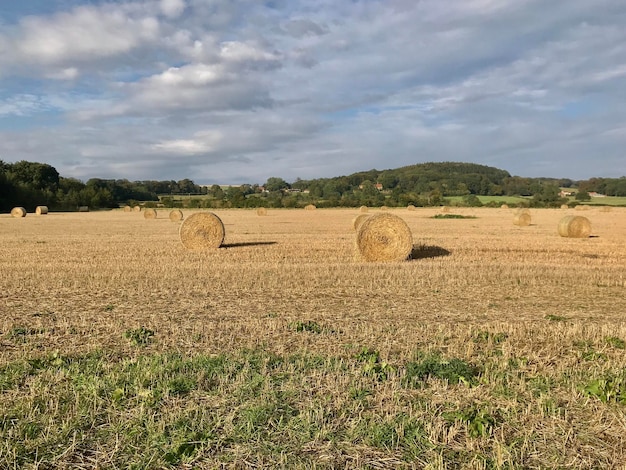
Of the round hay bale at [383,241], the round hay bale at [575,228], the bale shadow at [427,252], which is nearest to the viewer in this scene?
the round hay bale at [383,241]

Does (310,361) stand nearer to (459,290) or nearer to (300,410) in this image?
(300,410)

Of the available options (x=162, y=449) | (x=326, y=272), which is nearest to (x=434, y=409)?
(x=162, y=449)

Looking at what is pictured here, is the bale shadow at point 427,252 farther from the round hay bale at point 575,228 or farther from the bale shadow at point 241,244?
the round hay bale at point 575,228

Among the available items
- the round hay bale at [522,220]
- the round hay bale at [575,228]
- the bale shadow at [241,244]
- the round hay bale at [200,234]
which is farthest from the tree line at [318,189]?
the round hay bale at [200,234]

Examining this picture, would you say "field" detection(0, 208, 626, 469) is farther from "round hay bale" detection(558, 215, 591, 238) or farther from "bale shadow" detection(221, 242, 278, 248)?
"round hay bale" detection(558, 215, 591, 238)

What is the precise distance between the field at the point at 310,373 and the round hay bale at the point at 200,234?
7596mm

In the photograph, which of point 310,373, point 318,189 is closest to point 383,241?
point 310,373

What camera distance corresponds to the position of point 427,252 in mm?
19172

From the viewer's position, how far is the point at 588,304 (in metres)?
10.3

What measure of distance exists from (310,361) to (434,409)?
1730 mm

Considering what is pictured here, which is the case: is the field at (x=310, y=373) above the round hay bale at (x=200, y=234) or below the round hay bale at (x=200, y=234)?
below

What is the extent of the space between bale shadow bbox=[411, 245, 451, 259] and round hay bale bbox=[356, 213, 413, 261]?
1.23 m

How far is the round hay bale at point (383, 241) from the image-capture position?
1675 cm

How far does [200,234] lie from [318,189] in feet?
271
